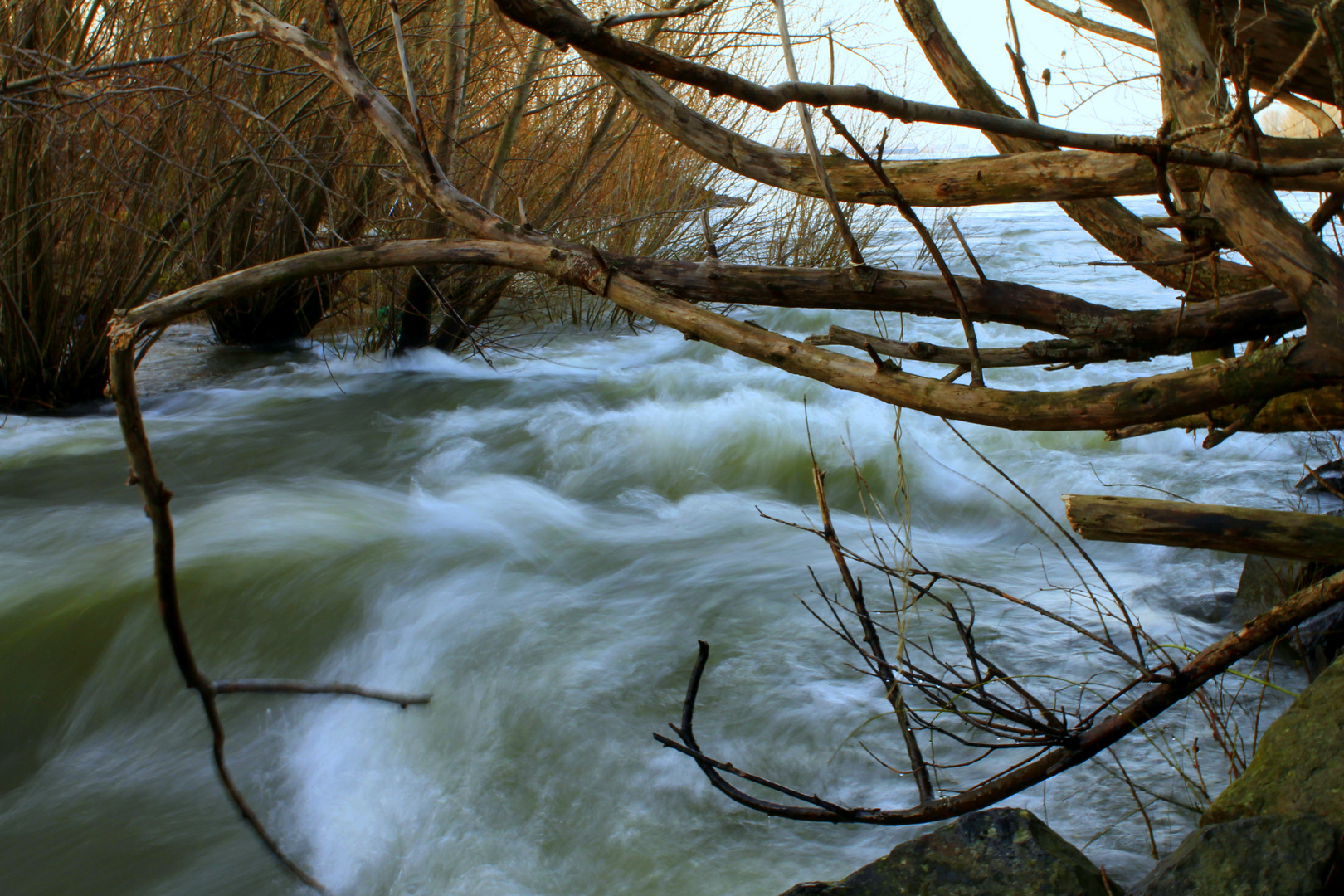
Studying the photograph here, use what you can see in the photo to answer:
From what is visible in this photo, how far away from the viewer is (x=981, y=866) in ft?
5.89

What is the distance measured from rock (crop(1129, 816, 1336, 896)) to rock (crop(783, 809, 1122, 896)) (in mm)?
146

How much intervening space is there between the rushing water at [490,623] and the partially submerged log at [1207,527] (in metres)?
0.86

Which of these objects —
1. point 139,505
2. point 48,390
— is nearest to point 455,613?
point 139,505

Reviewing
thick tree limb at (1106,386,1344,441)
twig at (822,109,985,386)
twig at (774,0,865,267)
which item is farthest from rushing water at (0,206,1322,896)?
twig at (774,0,865,267)

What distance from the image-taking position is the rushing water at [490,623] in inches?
96.3

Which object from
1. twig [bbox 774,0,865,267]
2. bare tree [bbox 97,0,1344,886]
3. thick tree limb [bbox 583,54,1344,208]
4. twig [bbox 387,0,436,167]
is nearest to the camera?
twig [bbox 774,0,865,267]

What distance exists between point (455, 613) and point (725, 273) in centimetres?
194

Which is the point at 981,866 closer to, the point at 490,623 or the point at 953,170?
the point at 953,170

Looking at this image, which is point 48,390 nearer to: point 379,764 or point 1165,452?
point 379,764

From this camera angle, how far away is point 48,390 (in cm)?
555

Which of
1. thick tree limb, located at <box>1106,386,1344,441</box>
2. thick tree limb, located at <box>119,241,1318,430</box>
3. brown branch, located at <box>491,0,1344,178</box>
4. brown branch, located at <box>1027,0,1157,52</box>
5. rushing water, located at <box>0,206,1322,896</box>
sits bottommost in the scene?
rushing water, located at <box>0,206,1322,896</box>

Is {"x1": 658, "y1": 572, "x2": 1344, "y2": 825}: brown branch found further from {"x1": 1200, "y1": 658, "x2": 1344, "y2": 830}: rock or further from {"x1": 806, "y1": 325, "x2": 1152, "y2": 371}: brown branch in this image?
{"x1": 806, "y1": 325, "x2": 1152, "y2": 371}: brown branch

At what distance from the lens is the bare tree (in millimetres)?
1689

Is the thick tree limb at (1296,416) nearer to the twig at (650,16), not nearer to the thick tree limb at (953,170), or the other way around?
the thick tree limb at (953,170)
